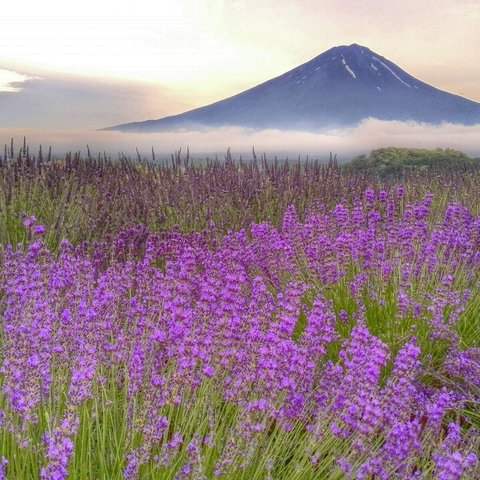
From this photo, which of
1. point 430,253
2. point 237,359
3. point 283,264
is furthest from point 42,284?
point 430,253

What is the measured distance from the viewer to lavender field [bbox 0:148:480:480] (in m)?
2.26

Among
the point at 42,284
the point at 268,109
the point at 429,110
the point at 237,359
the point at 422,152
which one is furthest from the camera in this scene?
the point at 268,109

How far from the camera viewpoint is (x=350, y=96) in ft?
515

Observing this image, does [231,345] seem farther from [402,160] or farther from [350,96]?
[350,96]

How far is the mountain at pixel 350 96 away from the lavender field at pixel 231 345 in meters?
104

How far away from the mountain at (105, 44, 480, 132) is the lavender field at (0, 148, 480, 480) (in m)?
104

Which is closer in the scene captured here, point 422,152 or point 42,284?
point 42,284

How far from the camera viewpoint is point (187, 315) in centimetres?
295

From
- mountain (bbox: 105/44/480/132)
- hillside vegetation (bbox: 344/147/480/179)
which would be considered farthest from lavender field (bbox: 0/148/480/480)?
mountain (bbox: 105/44/480/132)

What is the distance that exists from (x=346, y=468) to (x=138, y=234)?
4386 mm

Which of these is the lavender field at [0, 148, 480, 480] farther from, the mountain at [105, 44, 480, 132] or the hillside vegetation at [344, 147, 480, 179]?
the mountain at [105, 44, 480, 132]

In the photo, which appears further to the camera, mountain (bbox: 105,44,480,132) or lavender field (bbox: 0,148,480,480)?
mountain (bbox: 105,44,480,132)

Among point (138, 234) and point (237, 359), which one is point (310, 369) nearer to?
point (237, 359)

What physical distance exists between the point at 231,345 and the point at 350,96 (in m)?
159
